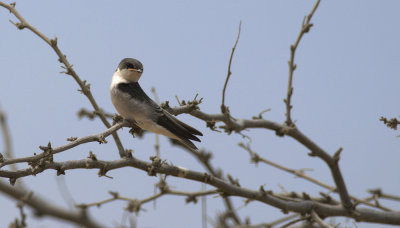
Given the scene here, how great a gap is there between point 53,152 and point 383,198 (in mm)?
3793

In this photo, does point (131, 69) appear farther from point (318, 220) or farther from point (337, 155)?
point (318, 220)

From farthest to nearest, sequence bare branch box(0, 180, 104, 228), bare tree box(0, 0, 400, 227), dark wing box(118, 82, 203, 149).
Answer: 1. dark wing box(118, 82, 203, 149)
2. bare tree box(0, 0, 400, 227)
3. bare branch box(0, 180, 104, 228)

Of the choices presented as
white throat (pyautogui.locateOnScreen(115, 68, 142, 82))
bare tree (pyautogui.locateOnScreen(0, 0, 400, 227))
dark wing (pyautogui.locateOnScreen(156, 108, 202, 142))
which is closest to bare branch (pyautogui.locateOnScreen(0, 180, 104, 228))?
bare tree (pyautogui.locateOnScreen(0, 0, 400, 227))

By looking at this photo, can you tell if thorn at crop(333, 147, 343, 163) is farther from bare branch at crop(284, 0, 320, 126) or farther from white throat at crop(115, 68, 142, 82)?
white throat at crop(115, 68, 142, 82)

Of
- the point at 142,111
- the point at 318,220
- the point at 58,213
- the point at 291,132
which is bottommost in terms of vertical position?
the point at 58,213

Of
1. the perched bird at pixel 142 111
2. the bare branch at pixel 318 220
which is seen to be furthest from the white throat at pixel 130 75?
the bare branch at pixel 318 220

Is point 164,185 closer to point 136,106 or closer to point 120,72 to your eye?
point 136,106

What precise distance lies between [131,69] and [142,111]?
38.7 inches

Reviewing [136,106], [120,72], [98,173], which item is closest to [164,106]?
[136,106]

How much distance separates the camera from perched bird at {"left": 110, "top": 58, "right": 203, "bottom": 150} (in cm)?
604

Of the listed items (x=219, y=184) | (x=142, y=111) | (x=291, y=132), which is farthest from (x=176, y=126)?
(x=291, y=132)

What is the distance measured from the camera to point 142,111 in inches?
246

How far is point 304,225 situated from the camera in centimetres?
471

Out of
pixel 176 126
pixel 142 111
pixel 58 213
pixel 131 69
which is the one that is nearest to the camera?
pixel 58 213
